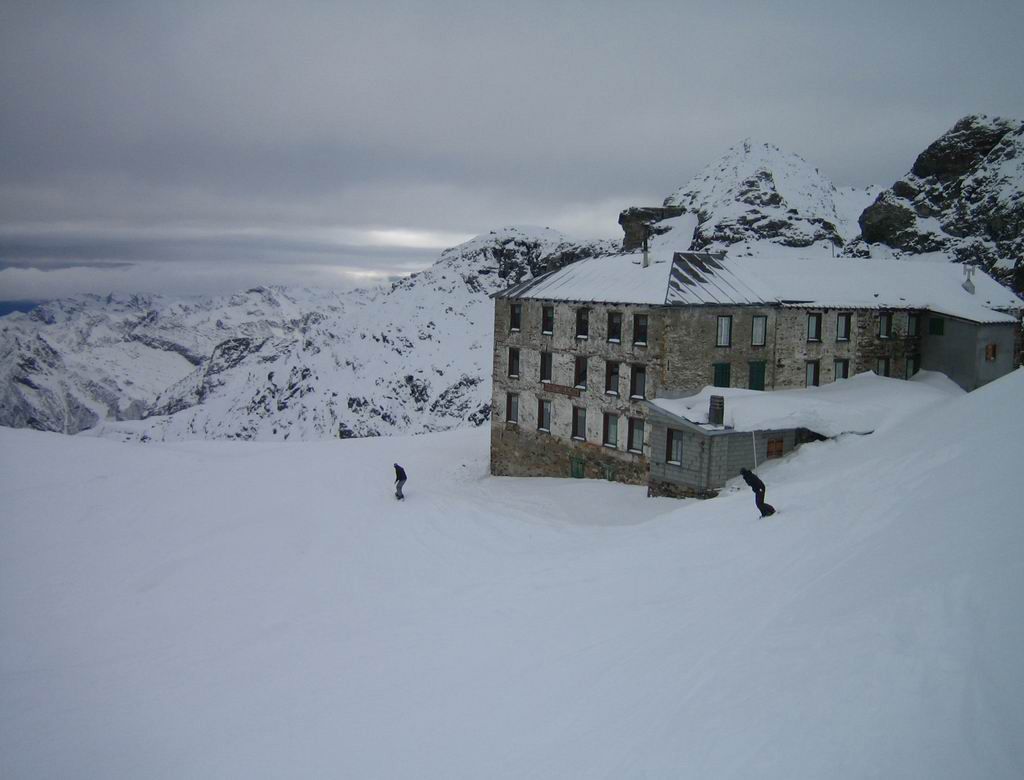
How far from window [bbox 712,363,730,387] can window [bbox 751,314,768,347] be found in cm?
182

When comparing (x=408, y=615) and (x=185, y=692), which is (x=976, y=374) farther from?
(x=185, y=692)

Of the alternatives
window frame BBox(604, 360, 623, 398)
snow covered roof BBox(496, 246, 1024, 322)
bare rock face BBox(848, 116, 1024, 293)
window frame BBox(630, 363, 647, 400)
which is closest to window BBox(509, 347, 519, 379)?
snow covered roof BBox(496, 246, 1024, 322)

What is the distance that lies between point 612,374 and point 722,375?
16.4ft

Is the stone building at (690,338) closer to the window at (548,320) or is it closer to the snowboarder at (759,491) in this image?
the window at (548,320)

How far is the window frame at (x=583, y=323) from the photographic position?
116 ft

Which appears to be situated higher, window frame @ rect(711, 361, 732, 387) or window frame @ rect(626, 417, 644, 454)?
window frame @ rect(711, 361, 732, 387)

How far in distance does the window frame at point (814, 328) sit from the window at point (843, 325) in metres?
1.21

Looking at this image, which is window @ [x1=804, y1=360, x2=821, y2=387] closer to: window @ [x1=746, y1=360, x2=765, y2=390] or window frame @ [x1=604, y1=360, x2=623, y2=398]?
window @ [x1=746, y1=360, x2=765, y2=390]

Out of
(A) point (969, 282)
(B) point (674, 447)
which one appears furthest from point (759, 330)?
(A) point (969, 282)

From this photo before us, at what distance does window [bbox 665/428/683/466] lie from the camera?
2862 centimetres

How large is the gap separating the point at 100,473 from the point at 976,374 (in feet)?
137

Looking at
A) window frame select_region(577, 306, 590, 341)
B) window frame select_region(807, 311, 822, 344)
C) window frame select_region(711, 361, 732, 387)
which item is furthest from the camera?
window frame select_region(577, 306, 590, 341)

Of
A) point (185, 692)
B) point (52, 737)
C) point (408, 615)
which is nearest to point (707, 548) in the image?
point (408, 615)

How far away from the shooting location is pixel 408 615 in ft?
54.0
